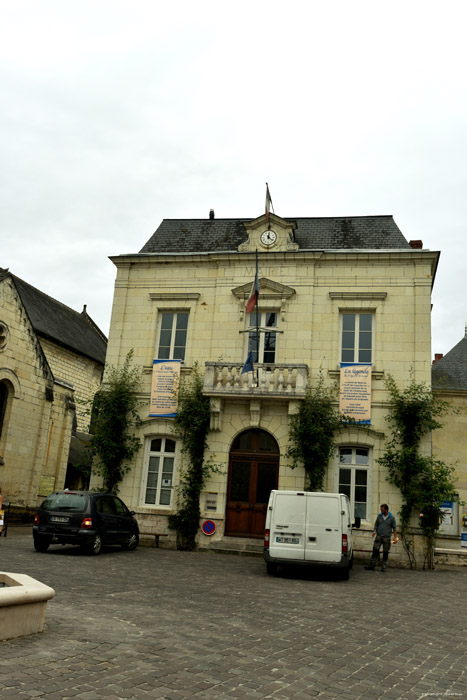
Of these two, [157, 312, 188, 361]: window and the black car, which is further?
[157, 312, 188, 361]: window

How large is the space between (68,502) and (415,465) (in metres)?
9.07

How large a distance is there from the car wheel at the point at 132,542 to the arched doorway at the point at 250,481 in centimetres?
266

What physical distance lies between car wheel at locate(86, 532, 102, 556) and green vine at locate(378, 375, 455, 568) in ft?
25.5

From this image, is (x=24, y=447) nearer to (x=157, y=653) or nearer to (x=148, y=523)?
(x=148, y=523)

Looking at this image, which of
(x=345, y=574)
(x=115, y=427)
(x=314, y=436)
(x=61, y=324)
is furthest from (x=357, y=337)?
(x=61, y=324)

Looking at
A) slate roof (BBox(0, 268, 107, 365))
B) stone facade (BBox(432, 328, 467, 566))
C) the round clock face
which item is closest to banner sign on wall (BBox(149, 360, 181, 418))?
the round clock face

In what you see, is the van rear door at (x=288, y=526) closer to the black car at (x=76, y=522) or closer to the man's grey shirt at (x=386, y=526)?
the man's grey shirt at (x=386, y=526)

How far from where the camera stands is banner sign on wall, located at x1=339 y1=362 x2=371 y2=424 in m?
17.5

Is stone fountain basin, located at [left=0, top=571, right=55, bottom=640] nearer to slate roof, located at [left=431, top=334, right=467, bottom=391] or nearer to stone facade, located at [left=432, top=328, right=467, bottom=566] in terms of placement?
stone facade, located at [left=432, top=328, right=467, bottom=566]

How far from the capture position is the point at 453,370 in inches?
1048

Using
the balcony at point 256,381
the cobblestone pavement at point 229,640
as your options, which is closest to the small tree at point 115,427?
the balcony at point 256,381

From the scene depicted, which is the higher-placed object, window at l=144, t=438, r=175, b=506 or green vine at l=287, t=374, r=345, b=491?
green vine at l=287, t=374, r=345, b=491

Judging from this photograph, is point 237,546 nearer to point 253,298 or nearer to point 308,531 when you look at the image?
point 308,531

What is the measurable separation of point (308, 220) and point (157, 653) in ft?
55.0
